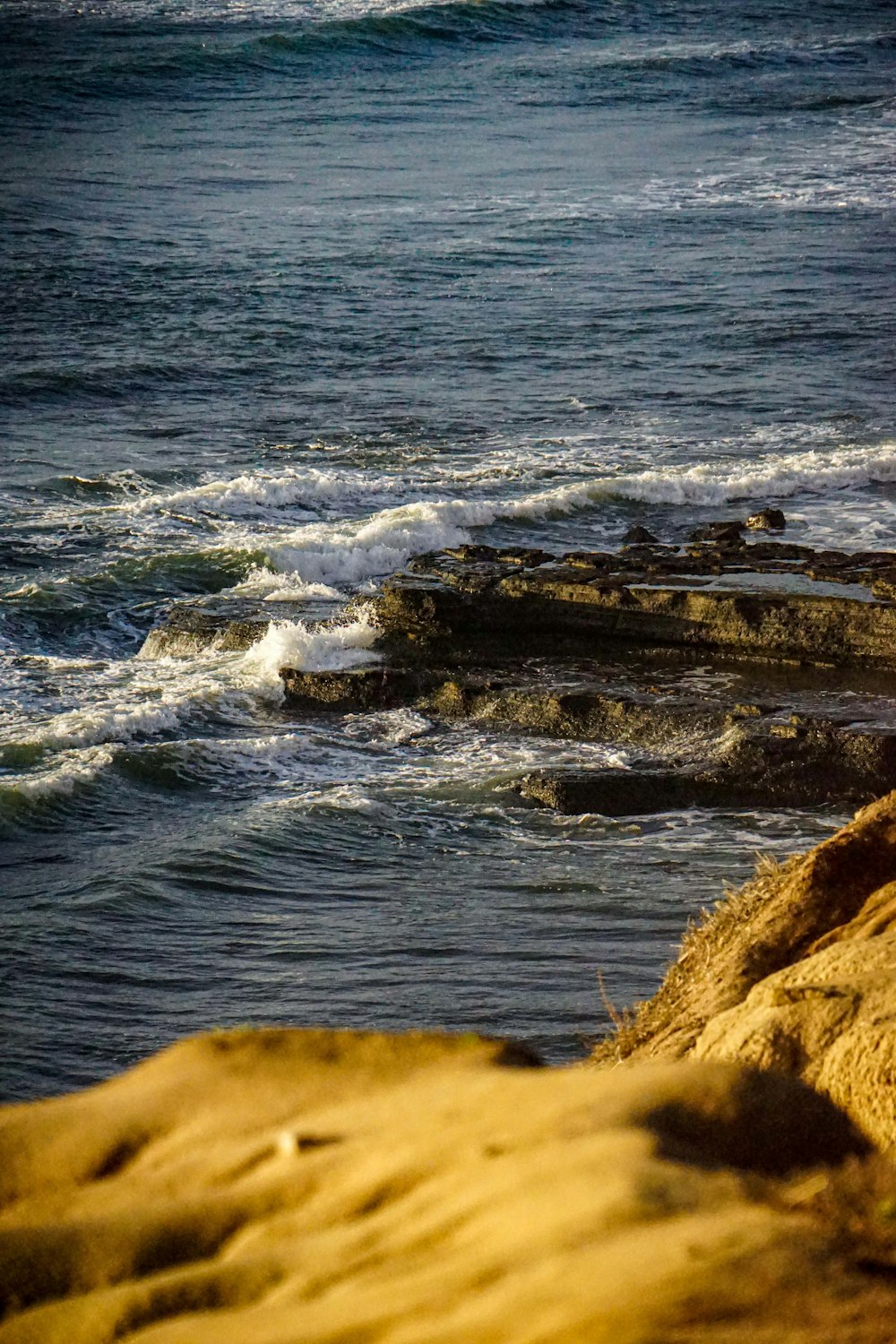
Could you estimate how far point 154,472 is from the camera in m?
21.5

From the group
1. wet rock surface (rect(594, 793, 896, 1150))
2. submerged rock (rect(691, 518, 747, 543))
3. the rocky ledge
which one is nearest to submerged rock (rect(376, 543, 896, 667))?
the rocky ledge

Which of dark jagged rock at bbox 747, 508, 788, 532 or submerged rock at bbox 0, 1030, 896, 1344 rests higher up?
submerged rock at bbox 0, 1030, 896, 1344

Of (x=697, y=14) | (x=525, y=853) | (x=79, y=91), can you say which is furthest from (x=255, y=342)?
(x=697, y=14)

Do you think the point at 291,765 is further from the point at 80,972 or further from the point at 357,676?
the point at 80,972

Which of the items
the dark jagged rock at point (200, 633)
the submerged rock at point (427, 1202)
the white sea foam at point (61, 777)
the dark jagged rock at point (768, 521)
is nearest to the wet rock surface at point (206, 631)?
the dark jagged rock at point (200, 633)

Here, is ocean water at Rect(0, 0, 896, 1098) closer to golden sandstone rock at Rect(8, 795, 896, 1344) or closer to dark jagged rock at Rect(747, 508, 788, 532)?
dark jagged rock at Rect(747, 508, 788, 532)

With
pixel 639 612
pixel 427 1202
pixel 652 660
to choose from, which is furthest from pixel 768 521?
pixel 427 1202

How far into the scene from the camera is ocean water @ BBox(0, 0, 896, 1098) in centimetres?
948

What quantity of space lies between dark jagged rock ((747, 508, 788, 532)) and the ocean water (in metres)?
0.58

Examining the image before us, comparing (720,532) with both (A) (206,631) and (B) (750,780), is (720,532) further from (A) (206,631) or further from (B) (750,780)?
(B) (750,780)

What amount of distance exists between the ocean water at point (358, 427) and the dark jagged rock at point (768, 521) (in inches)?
22.7

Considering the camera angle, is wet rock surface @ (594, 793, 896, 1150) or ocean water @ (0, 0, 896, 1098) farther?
ocean water @ (0, 0, 896, 1098)

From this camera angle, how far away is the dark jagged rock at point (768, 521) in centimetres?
1811

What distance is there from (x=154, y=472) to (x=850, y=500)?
9481 millimetres
